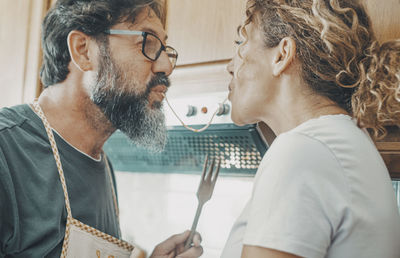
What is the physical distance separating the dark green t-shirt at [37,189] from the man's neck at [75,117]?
3 centimetres

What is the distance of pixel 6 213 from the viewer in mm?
753

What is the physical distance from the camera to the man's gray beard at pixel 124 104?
98 centimetres

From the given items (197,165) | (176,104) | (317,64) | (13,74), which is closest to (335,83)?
(317,64)

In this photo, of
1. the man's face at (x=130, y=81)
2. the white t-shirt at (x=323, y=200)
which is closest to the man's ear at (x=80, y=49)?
the man's face at (x=130, y=81)

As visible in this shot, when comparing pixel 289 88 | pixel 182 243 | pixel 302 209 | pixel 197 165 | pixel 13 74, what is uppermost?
pixel 289 88

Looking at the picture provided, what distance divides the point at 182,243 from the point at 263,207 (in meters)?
0.56

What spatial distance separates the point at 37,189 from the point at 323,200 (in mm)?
598

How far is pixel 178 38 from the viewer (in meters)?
1.10

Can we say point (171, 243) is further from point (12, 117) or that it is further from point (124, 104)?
point (12, 117)

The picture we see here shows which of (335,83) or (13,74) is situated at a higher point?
(335,83)

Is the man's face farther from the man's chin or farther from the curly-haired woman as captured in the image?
the curly-haired woman

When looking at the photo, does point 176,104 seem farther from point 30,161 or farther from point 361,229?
point 361,229

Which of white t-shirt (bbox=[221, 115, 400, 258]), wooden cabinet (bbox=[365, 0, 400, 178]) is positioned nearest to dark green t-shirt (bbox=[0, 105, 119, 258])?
white t-shirt (bbox=[221, 115, 400, 258])

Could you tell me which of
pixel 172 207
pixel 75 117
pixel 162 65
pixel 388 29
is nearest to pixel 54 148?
pixel 75 117
